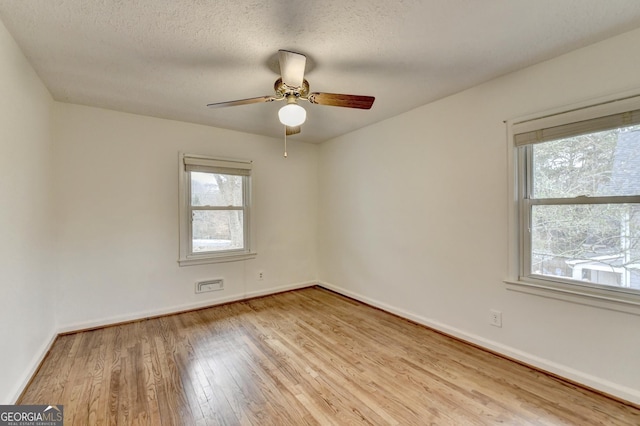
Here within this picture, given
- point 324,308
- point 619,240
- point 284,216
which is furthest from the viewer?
point 284,216

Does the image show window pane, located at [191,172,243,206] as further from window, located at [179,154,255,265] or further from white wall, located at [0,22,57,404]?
white wall, located at [0,22,57,404]

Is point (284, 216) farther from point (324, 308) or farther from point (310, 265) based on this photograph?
point (324, 308)

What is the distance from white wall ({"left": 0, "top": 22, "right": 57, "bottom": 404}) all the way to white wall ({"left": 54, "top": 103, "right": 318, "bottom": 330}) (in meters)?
0.23

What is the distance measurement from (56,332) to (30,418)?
1419 millimetres

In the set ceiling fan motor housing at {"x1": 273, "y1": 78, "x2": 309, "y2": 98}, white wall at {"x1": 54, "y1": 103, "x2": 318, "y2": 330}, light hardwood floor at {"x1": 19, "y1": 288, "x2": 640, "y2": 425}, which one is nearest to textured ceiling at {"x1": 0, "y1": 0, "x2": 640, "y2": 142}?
ceiling fan motor housing at {"x1": 273, "y1": 78, "x2": 309, "y2": 98}

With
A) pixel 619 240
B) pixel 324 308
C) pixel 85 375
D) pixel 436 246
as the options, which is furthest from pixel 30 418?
pixel 619 240

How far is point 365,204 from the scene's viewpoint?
149 inches

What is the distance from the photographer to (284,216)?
438 cm

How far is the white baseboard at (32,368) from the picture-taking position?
1.83 m

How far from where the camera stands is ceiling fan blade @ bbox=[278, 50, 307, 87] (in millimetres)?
1902

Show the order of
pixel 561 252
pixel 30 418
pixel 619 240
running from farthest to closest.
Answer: pixel 561 252
pixel 619 240
pixel 30 418

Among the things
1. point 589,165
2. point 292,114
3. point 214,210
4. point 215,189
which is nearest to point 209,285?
point 214,210

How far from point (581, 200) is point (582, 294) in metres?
0.67
